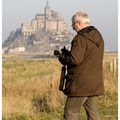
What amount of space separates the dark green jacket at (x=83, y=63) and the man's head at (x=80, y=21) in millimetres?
48

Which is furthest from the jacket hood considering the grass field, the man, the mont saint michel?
the mont saint michel

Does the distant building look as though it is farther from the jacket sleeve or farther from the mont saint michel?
the jacket sleeve

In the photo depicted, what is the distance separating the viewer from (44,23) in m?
9.60

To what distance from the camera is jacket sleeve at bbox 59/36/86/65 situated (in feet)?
13.8

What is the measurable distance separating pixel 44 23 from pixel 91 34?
17.4 feet

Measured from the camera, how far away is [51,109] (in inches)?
307

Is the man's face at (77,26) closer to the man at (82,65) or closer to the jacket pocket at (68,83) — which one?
the man at (82,65)

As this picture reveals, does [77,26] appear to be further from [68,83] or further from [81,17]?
[68,83]

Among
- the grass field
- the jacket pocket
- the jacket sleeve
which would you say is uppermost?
the jacket sleeve

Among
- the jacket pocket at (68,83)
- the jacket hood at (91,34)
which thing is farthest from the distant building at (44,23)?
the jacket pocket at (68,83)

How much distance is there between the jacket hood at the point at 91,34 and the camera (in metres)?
4.32

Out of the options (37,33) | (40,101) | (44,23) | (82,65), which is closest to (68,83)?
(82,65)

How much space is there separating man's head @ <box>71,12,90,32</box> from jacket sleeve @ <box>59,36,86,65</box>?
146 millimetres

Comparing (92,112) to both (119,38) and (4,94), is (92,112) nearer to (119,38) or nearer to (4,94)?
(119,38)
